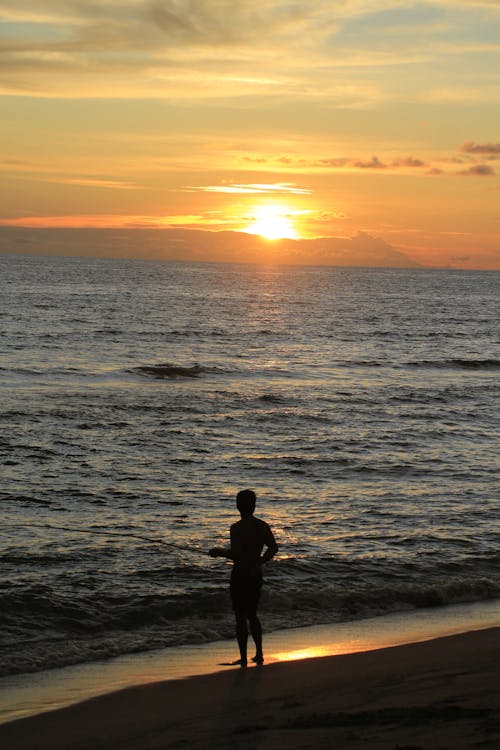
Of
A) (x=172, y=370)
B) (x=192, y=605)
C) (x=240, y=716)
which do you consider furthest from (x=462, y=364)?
(x=240, y=716)

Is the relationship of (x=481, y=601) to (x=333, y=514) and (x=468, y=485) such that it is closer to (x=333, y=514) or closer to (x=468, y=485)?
(x=333, y=514)

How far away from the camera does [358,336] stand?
202ft

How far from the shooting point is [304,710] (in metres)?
7.46

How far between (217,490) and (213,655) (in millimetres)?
7898

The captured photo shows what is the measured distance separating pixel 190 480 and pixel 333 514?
3.69m

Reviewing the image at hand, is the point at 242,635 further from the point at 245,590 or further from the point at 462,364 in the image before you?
the point at 462,364

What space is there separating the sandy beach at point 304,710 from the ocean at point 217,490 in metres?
1.99

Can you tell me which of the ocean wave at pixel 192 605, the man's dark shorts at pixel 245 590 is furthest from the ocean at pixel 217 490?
the man's dark shorts at pixel 245 590

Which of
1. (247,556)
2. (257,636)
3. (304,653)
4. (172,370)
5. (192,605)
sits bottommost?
(304,653)

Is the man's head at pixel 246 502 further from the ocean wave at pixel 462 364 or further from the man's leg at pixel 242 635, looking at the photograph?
the ocean wave at pixel 462 364

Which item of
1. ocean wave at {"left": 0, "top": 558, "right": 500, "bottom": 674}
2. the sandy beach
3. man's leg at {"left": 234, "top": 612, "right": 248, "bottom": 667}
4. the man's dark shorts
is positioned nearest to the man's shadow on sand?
the sandy beach

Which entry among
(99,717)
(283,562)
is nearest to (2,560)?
(283,562)

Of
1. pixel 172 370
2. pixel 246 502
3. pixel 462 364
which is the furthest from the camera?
pixel 462 364

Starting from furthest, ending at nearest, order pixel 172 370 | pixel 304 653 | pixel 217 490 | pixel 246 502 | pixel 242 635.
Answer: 1. pixel 172 370
2. pixel 217 490
3. pixel 304 653
4. pixel 242 635
5. pixel 246 502
